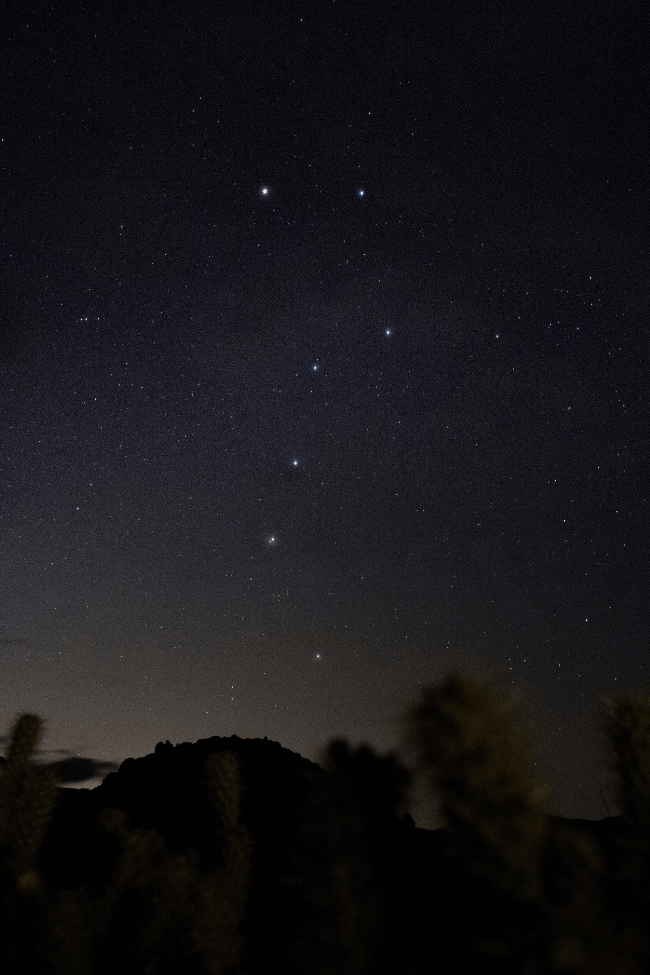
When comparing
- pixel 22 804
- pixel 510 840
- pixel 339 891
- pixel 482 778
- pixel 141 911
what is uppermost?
pixel 22 804

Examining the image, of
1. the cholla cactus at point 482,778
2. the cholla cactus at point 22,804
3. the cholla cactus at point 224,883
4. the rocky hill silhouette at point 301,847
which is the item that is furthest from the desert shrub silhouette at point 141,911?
the cholla cactus at point 482,778

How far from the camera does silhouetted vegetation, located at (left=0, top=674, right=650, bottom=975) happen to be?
188 cm

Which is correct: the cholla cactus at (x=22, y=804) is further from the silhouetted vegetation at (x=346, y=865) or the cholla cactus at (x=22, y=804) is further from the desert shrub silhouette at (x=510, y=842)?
the desert shrub silhouette at (x=510, y=842)

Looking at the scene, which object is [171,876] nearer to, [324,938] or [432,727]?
[324,938]

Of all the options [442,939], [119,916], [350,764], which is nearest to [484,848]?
[350,764]

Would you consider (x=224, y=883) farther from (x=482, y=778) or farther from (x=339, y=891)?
(x=482, y=778)

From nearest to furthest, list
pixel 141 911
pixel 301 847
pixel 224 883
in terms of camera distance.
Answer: pixel 141 911, pixel 224 883, pixel 301 847

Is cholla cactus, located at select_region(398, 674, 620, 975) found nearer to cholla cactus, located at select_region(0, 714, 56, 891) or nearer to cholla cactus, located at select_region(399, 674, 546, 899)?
cholla cactus, located at select_region(399, 674, 546, 899)

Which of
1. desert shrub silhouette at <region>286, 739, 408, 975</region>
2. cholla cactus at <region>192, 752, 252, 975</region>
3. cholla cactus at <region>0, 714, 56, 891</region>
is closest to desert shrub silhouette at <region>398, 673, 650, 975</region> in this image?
desert shrub silhouette at <region>286, 739, 408, 975</region>

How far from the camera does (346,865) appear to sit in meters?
2.63

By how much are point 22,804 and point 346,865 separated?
250 centimetres

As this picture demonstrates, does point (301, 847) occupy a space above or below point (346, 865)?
above

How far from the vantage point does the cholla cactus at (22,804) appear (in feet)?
14.0

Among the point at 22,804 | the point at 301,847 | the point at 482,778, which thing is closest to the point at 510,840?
the point at 482,778
